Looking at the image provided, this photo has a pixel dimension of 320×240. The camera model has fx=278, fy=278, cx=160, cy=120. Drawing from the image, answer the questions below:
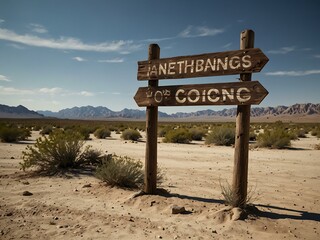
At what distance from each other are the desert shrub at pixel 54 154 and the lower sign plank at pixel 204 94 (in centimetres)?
389

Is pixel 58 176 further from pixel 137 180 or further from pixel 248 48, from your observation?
pixel 248 48

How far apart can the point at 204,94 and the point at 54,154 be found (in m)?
5.78

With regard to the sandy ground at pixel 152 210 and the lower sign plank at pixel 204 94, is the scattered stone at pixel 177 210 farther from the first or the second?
the lower sign plank at pixel 204 94

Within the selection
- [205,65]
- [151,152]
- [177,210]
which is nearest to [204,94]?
[205,65]

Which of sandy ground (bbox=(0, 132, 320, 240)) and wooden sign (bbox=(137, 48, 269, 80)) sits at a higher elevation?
wooden sign (bbox=(137, 48, 269, 80))

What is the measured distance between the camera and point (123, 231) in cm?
451

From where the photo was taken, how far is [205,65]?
585cm

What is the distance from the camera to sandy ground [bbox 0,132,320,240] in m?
4.47

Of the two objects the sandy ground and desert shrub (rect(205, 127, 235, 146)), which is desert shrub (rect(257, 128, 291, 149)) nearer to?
desert shrub (rect(205, 127, 235, 146))

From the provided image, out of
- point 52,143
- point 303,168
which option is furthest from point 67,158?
point 303,168

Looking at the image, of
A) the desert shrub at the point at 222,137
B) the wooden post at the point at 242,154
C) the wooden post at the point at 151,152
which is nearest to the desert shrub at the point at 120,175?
the wooden post at the point at 151,152

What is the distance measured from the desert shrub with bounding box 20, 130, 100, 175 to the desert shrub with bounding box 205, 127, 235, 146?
12.1m

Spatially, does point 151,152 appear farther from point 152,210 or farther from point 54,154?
point 54,154

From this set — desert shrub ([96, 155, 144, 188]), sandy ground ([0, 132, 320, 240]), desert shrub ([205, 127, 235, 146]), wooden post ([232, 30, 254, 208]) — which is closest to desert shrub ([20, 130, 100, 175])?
sandy ground ([0, 132, 320, 240])
